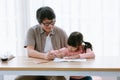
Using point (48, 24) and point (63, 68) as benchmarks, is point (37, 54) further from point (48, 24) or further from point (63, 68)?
point (63, 68)

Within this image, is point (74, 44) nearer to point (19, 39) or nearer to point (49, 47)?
point (49, 47)

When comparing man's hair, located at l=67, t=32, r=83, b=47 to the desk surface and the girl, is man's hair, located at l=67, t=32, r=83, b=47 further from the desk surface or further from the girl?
the desk surface

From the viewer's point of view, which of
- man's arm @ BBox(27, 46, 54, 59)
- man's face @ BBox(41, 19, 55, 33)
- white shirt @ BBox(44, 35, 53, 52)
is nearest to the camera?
man's arm @ BBox(27, 46, 54, 59)

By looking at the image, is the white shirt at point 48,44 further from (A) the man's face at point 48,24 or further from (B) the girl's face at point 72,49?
(B) the girl's face at point 72,49

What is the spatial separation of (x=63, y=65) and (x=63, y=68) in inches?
3.6

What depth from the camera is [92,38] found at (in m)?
3.10

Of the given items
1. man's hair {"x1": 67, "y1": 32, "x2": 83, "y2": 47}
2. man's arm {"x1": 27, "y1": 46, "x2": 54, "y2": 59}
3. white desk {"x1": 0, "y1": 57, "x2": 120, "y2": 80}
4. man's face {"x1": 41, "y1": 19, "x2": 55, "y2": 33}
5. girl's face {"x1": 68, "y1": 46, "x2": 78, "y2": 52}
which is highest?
man's face {"x1": 41, "y1": 19, "x2": 55, "y2": 33}

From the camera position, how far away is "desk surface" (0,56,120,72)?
5.84 feet

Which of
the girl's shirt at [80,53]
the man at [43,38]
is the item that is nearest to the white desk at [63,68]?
the girl's shirt at [80,53]

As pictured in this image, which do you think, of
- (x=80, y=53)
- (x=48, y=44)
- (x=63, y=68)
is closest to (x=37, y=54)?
(x=48, y=44)

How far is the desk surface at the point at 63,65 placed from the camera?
1781 mm

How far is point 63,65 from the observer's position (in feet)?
6.16

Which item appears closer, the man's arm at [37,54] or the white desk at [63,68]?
the white desk at [63,68]

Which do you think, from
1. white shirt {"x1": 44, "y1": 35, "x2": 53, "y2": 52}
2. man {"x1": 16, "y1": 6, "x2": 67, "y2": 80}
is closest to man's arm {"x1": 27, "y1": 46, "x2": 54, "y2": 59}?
man {"x1": 16, "y1": 6, "x2": 67, "y2": 80}
